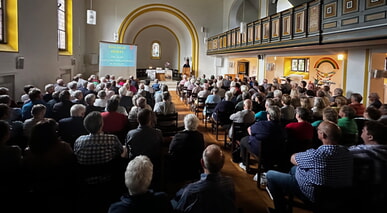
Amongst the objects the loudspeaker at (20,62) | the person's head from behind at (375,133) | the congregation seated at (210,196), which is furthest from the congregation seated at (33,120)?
the loudspeaker at (20,62)

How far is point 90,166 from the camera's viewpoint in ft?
8.87

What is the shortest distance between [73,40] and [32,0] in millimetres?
5499

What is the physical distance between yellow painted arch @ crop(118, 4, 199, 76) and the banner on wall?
3300 millimetres

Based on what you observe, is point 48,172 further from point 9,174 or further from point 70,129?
point 70,129

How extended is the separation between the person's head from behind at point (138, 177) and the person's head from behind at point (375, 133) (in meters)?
2.15

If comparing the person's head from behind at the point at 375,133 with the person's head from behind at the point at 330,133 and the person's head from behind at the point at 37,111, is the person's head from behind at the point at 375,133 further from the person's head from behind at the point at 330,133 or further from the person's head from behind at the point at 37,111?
the person's head from behind at the point at 37,111

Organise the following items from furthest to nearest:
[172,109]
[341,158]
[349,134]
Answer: [172,109], [349,134], [341,158]

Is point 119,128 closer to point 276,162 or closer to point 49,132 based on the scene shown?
point 49,132

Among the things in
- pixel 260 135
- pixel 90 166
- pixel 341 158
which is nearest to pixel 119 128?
pixel 90 166

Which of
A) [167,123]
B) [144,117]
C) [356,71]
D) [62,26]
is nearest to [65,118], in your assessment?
[144,117]

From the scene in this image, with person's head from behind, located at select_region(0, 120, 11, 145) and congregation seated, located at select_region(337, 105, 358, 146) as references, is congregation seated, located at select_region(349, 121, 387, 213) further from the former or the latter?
person's head from behind, located at select_region(0, 120, 11, 145)

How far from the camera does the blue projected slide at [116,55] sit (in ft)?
47.3

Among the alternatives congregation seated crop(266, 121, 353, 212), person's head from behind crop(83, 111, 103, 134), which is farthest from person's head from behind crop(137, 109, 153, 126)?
congregation seated crop(266, 121, 353, 212)

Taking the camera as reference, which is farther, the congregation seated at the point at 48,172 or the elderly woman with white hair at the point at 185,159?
the elderly woman with white hair at the point at 185,159
